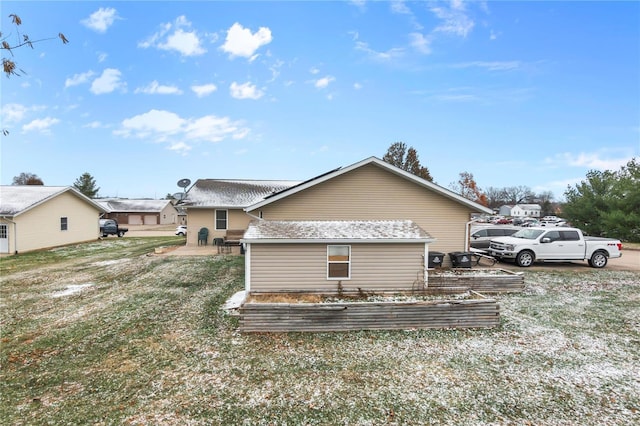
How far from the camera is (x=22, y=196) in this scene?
22.3 m

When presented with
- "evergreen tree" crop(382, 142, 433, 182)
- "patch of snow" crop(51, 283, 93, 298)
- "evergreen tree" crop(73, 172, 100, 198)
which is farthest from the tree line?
"evergreen tree" crop(73, 172, 100, 198)

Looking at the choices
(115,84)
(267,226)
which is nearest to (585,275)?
(267,226)

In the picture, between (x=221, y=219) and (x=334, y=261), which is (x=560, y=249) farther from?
(x=221, y=219)

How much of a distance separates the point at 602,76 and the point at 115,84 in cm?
3204

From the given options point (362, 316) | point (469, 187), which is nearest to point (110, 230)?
point (362, 316)

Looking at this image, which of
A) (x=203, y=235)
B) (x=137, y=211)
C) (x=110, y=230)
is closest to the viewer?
(x=203, y=235)

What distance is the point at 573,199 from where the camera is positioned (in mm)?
32219

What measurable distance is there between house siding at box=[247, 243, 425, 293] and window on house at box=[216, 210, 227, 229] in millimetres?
13210

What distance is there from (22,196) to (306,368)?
90.3ft

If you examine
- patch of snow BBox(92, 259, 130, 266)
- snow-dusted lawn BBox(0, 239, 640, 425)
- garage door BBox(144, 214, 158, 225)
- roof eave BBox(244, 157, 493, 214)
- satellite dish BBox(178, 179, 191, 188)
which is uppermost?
satellite dish BBox(178, 179, 191, 188)

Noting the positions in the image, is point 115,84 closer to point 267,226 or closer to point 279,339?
point 267,226

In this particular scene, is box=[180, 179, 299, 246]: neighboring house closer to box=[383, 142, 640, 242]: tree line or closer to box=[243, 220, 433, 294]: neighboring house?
box=[243, 220, 433, 294]: neighboring house

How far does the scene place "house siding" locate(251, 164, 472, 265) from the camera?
13.7 metres

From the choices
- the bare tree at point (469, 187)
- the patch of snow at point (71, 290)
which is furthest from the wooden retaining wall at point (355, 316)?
the bare tree at point (469, 187)
